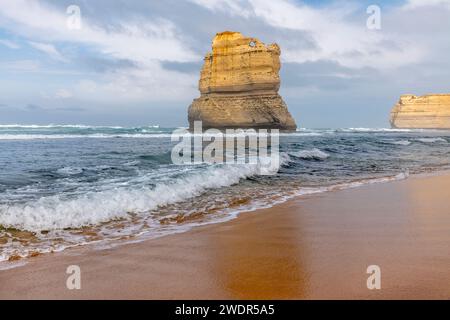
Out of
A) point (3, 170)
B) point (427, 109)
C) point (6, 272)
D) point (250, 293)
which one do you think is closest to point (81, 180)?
point (3, 170)

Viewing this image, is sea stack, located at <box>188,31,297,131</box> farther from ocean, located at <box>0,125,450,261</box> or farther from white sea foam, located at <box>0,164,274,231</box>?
white sea foam, located at <box>0,164,274,231</box>

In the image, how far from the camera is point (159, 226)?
5.48 meters

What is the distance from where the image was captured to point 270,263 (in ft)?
11.4

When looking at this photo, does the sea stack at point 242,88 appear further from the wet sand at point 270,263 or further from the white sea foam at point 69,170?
the wet sand at point 270,263

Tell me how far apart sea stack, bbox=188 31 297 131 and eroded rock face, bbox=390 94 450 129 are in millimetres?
61652

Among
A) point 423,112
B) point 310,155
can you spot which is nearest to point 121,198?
point 310,155

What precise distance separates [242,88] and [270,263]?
49341mm

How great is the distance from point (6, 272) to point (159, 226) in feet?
7.40

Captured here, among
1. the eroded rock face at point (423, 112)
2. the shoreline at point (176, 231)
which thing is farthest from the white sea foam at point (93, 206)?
the eroded rock face at point (423, 112)

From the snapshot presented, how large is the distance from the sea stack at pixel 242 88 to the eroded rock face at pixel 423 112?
61.7 m

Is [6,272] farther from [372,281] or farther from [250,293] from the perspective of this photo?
[372,281]

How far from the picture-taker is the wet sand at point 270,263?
281cm

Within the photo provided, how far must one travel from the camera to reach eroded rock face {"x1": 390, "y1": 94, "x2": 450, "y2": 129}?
9750 cm

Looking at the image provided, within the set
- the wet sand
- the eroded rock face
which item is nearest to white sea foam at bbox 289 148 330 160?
the wet sand
